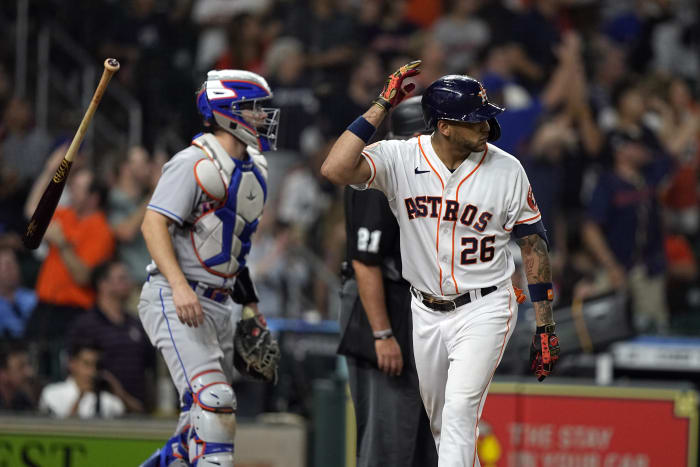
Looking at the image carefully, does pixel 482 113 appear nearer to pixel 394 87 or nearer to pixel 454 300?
pixel 394 87

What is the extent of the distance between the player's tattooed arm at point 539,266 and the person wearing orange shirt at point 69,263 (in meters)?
4.65

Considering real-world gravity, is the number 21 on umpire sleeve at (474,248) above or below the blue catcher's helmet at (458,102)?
below

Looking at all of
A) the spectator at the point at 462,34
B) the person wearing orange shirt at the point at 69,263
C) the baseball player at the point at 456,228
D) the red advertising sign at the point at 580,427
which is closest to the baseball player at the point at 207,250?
the baseball player at the point at 456,228

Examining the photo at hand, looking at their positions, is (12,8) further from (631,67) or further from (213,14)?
(631,67)

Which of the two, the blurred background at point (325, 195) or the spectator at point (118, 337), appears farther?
the spectator at point (118, 337)

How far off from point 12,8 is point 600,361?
7585 millimetres

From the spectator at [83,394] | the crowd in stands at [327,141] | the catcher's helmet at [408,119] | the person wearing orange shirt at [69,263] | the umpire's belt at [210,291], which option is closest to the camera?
the umpire's belt at [210,291]

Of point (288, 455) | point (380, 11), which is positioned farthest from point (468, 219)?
point (380, 11)

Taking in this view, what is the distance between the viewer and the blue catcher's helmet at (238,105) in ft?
17.3

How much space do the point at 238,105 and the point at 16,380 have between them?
3280mm

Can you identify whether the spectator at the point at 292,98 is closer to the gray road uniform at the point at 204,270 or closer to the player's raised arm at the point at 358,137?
the gray road uniform at the point at 204,270

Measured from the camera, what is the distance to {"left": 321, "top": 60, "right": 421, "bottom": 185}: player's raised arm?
458cm

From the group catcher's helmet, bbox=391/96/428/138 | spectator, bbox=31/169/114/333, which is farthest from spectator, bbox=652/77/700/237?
catcher's helmet, bbox=391/96/428/138

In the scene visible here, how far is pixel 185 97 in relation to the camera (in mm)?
11852
